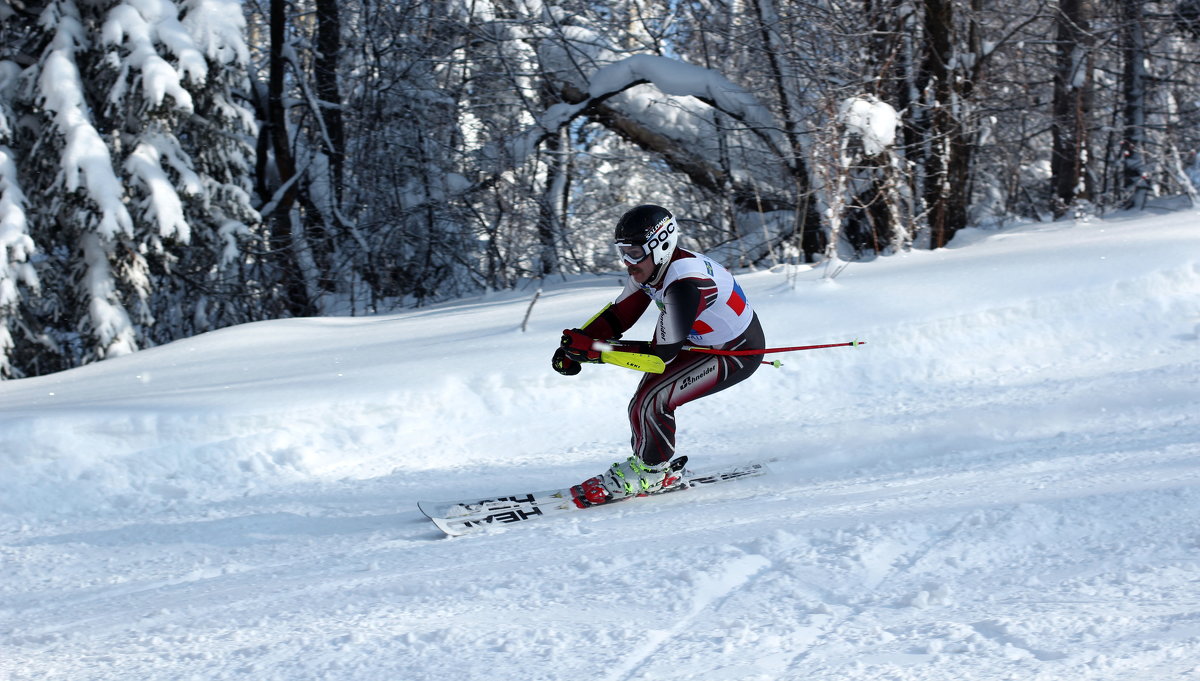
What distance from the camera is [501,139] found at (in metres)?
13.1

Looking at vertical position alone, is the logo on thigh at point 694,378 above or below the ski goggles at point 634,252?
below

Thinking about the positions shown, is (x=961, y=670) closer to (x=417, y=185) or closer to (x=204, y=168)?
(x=204, y=168)

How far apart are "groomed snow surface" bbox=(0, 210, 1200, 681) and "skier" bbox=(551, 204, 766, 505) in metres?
0.23

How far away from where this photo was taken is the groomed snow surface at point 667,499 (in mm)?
3025

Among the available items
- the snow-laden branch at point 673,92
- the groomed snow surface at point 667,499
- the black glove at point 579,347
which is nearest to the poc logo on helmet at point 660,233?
the black glove at point 579,347

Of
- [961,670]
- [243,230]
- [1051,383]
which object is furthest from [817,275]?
[243,230]

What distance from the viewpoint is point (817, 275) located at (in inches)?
325

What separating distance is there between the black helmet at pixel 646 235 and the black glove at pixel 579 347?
A: 432 mm

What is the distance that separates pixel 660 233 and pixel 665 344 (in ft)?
1.73

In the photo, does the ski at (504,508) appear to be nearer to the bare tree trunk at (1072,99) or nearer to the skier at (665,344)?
the skier at (665,344)

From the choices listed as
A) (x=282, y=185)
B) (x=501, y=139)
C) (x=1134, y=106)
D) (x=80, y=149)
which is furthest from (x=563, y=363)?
(x=1134, y=106)

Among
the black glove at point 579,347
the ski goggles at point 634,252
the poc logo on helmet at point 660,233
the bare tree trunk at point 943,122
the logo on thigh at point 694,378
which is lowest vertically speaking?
the logo on thigh at point 694,378

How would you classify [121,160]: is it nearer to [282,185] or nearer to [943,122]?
[282,185]

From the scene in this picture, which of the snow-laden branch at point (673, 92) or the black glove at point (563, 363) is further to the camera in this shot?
the snow-laden branch at point (673, 92)
